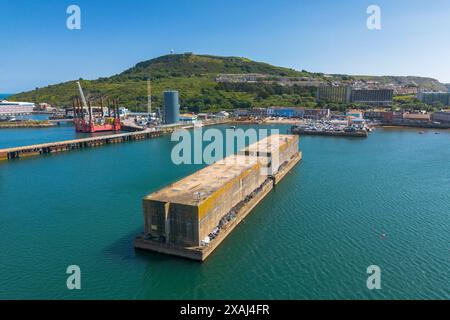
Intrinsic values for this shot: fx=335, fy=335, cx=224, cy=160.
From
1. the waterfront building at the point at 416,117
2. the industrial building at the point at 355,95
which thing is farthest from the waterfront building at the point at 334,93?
the waterfront building at the point at 416,117

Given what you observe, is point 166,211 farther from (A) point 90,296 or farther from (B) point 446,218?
(B) point 446,218

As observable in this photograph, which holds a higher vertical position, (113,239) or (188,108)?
(188,108)

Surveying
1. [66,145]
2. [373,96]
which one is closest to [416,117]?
[373,96]

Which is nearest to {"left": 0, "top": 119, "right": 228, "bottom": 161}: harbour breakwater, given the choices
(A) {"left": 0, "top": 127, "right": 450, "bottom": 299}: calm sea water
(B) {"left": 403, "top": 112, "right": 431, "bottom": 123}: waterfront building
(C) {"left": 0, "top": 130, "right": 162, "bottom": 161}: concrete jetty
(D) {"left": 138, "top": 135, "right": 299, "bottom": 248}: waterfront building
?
(C) {"left": 0, "top": 130, "right": 162, "bottom": 161}: concrete jetty

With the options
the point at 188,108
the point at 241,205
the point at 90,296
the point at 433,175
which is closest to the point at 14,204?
the point at 90,296

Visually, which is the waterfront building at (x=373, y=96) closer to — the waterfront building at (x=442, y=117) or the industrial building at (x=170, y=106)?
the waterfront building at (x=442, y=117)

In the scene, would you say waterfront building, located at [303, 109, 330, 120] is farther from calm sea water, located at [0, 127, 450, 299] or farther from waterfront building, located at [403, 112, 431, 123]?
calm sea water, located at [0, 127, 450, 299]

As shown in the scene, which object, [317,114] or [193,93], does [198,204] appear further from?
[193,93]
